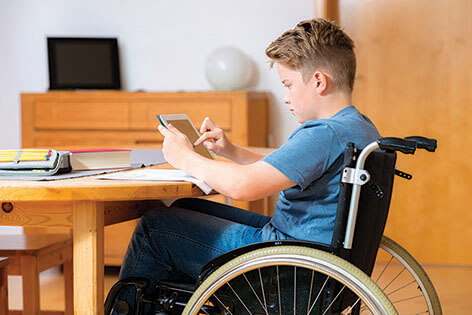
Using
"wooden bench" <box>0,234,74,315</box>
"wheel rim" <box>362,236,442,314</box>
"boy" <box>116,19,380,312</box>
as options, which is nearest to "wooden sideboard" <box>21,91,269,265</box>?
"wheel rim" <box>362,236,442,314</box>

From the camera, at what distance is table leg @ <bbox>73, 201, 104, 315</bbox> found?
150 centimetres

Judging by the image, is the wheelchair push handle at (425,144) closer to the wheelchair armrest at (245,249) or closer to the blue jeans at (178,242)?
the wheelchair armrest at (245,249)

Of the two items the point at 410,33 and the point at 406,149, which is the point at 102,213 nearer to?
the point at 406,149

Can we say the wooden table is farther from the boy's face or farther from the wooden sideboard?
the wooden sideboard

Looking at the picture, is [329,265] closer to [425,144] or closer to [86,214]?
[425,144]

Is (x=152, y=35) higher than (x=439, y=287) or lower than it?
higher

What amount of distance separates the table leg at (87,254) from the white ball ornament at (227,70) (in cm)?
232

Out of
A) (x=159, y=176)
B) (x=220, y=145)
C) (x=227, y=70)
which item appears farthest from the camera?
(x=227, y=70)

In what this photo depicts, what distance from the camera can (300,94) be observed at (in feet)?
5.29

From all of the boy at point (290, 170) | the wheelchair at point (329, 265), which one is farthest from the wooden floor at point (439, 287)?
the wheelchair at point (329, 265)

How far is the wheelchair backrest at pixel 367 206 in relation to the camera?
137 cm

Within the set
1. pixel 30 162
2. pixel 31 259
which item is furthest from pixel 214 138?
pixel 31 259

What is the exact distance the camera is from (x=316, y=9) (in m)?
3.84

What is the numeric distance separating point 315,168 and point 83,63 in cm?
279
